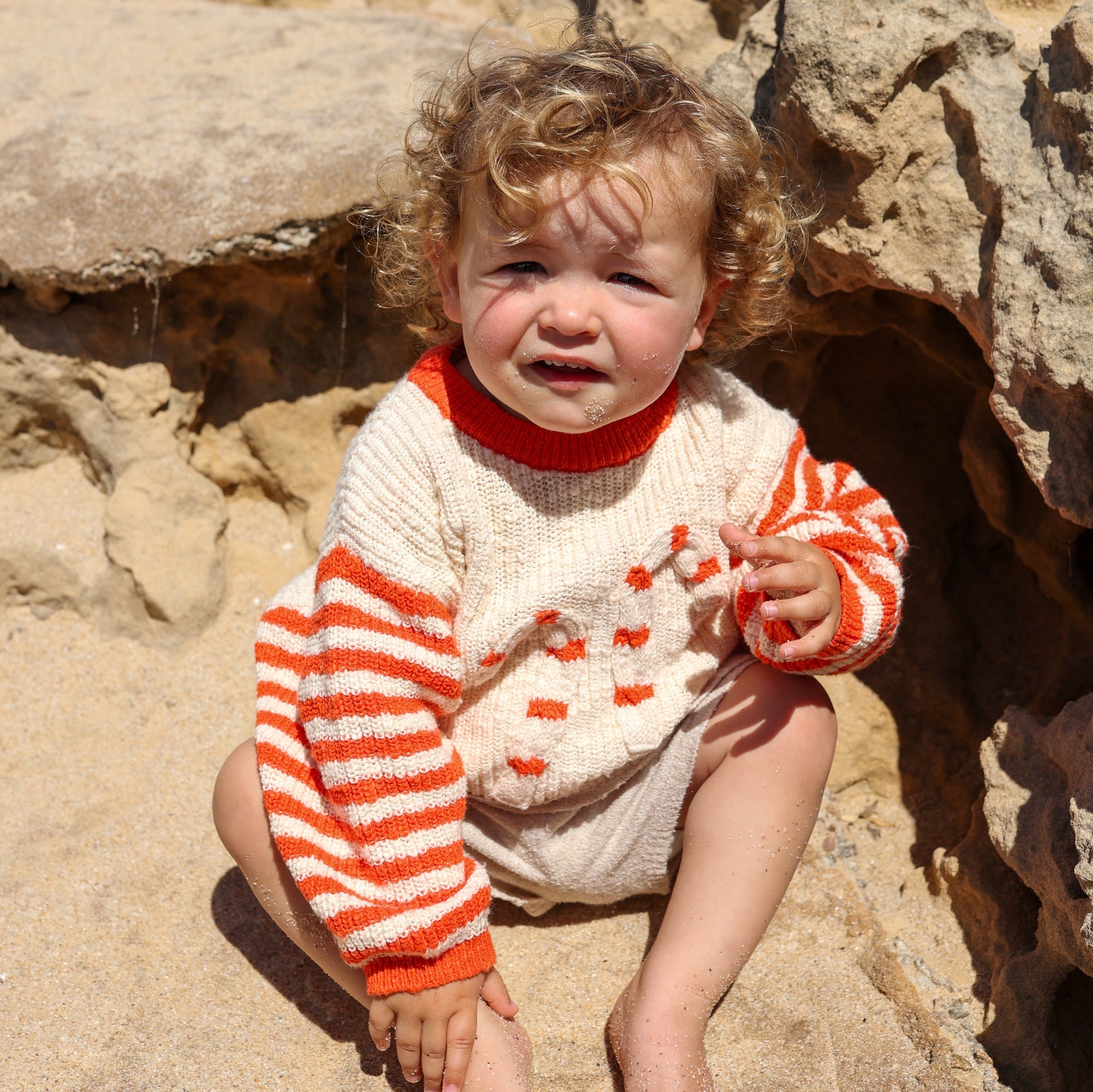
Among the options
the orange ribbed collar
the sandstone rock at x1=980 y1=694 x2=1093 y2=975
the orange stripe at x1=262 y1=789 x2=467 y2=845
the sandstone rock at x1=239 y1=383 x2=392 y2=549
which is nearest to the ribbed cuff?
the orange stripe at x1=262 y1=789 x2=467 y2=845

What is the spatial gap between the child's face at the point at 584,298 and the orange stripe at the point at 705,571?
33 centimetres

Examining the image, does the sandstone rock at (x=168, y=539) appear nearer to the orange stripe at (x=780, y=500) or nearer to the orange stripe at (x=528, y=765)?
the orange stripe at (x=528, y=765)

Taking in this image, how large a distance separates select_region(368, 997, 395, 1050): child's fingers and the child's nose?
0.98 m

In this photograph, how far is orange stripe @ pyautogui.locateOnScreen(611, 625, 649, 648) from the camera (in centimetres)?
185

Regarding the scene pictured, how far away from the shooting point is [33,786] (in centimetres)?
223

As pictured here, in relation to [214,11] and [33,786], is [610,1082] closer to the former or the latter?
[33,786]

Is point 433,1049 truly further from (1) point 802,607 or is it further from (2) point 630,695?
(1) point 802,607

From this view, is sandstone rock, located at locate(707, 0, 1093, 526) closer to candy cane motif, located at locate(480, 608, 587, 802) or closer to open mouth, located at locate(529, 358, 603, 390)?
open mouth, located at locate(529, 358, 603, 390)

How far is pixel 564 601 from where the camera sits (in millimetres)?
1787

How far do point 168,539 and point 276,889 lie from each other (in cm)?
109

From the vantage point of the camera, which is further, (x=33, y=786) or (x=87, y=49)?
(x=87, y=49)

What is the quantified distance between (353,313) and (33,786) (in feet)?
4.26

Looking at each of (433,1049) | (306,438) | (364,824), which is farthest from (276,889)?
(306,438)

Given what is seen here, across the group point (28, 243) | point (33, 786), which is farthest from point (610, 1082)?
point (28, 243)
